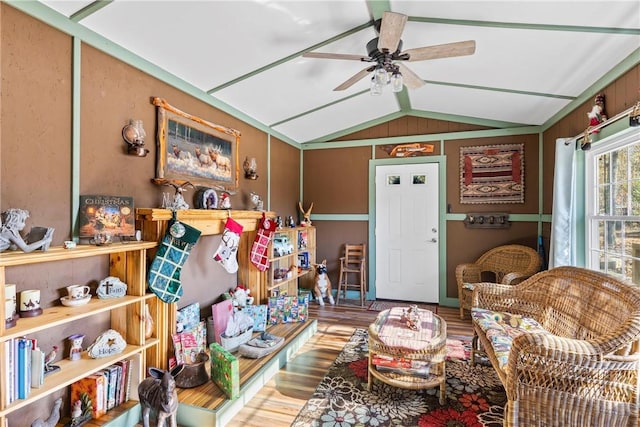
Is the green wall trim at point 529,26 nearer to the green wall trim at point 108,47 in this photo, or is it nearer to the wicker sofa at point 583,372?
the wicker sofa at point 583,372

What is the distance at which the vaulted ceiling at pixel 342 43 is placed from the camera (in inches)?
75.0

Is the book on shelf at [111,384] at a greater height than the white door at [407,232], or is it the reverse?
the white door at [407,232]

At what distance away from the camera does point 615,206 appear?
2562 mm

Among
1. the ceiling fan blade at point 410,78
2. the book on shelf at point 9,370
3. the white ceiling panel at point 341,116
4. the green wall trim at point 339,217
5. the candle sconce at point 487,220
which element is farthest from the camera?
the green wall trim at point 339,217

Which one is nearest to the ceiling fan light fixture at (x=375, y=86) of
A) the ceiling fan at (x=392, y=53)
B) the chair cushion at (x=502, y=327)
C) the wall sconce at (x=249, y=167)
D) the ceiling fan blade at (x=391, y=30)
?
the ceiling fan at (x=392, y=53)

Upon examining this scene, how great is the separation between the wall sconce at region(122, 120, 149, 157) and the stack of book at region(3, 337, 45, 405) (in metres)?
1.26

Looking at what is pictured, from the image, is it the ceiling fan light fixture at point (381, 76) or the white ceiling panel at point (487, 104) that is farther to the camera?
the white ceiling panel at point (487, 104)

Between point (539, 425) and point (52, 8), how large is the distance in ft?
11.2

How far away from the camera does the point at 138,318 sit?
1.98m

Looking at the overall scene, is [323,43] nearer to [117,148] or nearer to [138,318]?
[117,148]

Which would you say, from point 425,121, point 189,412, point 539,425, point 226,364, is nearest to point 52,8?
point 226,364

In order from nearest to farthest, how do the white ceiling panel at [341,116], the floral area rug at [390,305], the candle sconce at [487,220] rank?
the white ceiling panel at [341,116] → the candle sconce at [487,220] → the floral area rug at [390,305]

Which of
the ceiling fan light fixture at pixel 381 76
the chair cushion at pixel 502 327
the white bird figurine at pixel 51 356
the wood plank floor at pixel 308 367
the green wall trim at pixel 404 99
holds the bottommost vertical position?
the wood plank floor at pixel 308 367

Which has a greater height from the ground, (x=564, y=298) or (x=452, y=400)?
(x=564, y=298)
